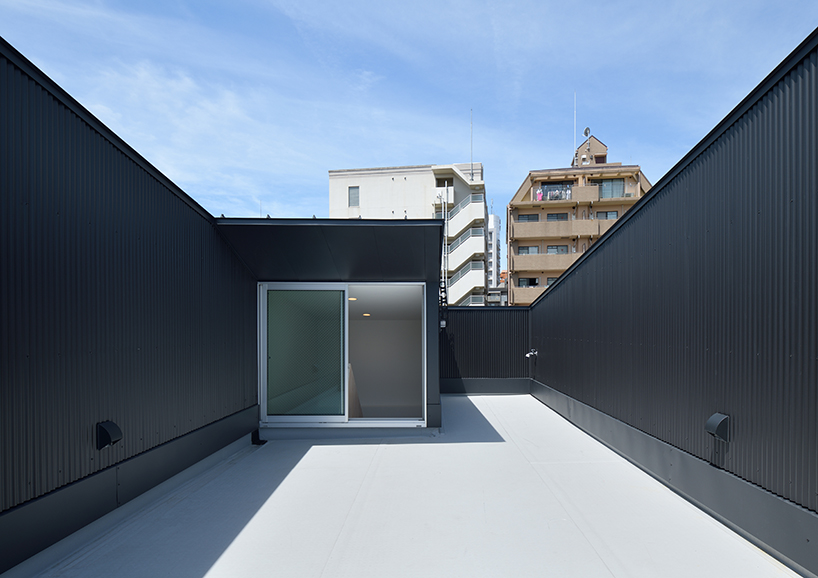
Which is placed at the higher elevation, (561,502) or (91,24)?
(91,24)

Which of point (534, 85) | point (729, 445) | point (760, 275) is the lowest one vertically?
point (729, 445)

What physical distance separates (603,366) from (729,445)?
9.60ft

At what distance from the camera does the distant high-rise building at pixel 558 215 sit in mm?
25969

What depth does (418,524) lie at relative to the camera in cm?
375

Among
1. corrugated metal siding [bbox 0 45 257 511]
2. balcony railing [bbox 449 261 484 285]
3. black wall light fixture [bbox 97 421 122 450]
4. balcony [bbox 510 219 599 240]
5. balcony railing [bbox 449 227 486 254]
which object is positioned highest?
balcony [bbox 510 219 599 240]

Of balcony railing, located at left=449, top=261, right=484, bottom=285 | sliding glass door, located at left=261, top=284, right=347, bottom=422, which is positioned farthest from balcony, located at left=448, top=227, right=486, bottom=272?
sliding glass door, located at left=261, top=284, right=347, bottom=422

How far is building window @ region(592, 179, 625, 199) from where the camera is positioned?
26.1 metres

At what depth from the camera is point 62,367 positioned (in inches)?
126

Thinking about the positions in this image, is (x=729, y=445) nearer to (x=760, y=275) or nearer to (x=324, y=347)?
(x=760, y=275)

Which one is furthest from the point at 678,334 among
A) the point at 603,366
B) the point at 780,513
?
the point at 603,366

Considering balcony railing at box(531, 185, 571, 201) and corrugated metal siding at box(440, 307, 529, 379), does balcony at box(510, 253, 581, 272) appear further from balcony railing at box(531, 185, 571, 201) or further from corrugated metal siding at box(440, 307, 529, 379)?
corrugated metal siding at box(440, 307, 529, 379)

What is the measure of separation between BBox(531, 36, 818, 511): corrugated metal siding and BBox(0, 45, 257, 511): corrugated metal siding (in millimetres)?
5037

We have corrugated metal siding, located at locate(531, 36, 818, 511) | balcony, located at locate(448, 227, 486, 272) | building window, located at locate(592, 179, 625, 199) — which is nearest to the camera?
corrugated metal siding, located at locate(531, 36, 818, 511)

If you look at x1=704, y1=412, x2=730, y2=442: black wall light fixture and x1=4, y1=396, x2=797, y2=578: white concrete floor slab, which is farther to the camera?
x1=704, y1=412, x2=730, y2=442: black wall light fixture
